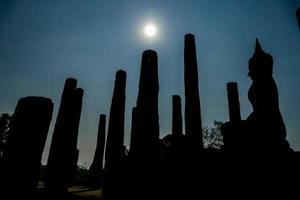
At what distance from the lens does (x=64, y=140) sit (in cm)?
729

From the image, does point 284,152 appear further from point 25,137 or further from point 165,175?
point 25,137

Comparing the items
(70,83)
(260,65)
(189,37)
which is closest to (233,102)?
(189,37)

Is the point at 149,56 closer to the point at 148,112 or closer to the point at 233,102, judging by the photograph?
the point at 148,112

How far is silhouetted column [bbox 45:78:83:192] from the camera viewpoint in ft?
25.3

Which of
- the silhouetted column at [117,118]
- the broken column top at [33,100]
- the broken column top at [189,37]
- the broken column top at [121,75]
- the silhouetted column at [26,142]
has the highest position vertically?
the broken column top at [189,37]

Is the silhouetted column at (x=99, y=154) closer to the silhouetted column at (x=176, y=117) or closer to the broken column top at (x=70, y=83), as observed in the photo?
the silhouetted column at (x=176, y=117)

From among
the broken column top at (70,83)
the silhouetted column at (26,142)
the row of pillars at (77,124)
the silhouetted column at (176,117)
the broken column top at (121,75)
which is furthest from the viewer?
the silhouetted column at (176,117)

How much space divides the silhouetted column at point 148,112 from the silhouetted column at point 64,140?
290 centimetres

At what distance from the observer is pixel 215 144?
137ft

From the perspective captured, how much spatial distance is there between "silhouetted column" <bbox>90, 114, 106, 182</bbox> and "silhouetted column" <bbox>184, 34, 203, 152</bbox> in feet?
28.2

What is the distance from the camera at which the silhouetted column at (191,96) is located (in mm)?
9219

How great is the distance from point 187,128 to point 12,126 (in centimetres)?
741

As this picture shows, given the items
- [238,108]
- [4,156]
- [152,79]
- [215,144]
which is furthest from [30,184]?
[215,144]

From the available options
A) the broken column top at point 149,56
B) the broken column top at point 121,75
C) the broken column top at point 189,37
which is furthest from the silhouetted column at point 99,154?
the broken column top at point 149,56
